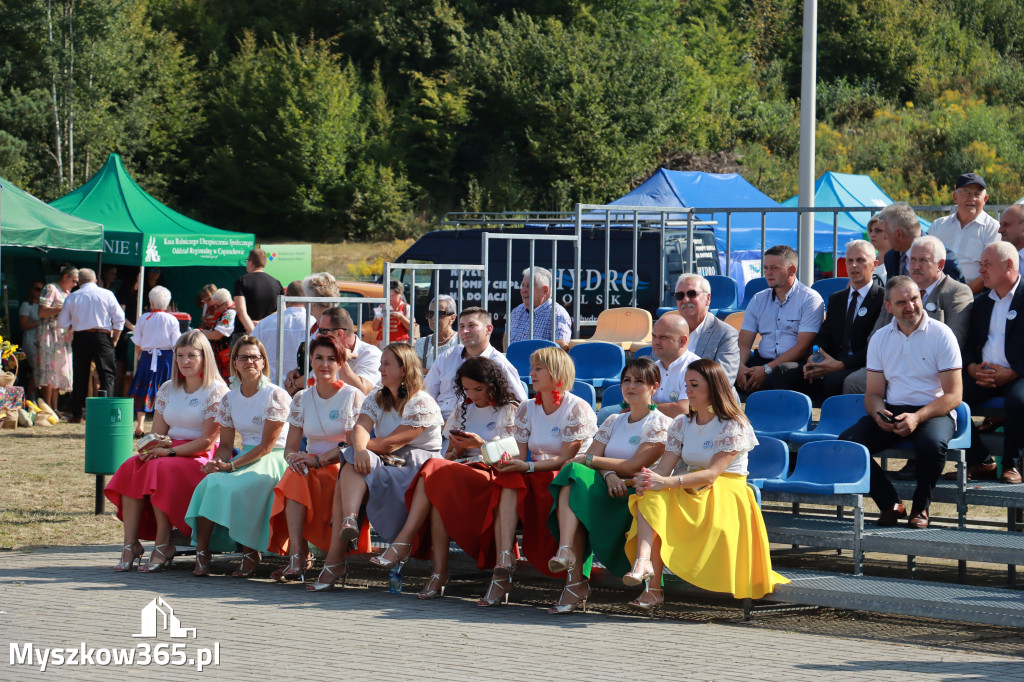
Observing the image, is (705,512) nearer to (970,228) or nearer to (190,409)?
(190,409)

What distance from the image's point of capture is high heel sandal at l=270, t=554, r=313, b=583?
7.27m

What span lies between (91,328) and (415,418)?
8873 mm

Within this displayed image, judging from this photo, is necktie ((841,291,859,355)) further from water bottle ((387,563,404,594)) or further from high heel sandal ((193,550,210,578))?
high heel sandal ((193,550,210,578))

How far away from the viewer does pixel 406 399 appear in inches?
285

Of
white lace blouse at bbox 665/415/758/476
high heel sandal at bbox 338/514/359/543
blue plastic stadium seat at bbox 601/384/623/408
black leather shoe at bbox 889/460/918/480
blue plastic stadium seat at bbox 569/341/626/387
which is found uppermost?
blue plastic stadium seat at bbox 569/341/626/387

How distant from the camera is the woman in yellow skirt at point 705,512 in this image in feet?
20.6

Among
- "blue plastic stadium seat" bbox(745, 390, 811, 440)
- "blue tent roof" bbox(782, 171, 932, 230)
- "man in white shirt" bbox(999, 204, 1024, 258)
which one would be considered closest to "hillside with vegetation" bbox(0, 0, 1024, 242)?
"blue tent roof" bbox(782, 171, 932, 230)

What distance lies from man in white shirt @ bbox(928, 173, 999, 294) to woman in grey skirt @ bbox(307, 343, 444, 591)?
3.96 m

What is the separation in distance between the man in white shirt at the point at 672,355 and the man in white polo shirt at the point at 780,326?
140cm

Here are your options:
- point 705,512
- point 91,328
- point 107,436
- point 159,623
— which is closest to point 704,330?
point 705,512

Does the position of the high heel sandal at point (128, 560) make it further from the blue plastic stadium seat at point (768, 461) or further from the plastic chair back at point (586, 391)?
the blue plastic stadium seat at point (768, 461)

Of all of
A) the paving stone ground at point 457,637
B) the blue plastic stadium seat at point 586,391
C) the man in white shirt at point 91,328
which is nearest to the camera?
Answer: the paving stone ground at point 457,637

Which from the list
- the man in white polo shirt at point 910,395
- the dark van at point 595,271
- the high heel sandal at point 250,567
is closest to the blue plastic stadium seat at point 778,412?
the man in white polo shirt at point 910,395

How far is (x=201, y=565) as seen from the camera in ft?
24.6
